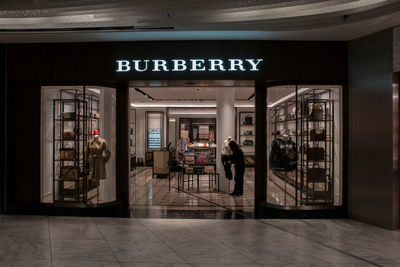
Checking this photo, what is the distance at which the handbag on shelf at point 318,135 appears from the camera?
21.4 feet

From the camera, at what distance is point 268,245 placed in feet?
15.5

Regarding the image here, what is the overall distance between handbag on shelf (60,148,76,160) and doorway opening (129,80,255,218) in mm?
1657

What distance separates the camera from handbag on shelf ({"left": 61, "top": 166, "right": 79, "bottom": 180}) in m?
6.68

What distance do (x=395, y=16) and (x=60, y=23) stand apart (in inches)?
211

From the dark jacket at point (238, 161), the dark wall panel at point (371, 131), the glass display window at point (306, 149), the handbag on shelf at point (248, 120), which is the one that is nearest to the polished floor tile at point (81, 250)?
the glass display window at point (306, 149)

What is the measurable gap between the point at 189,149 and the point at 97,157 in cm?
457

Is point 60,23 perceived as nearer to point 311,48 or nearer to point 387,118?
point 311,48

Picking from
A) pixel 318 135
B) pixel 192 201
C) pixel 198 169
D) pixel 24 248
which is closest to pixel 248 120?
pixel 198 169

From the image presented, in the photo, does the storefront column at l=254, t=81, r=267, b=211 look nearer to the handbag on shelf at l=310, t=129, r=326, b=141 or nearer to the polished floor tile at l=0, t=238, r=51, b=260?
the handbag on shelf at l=310, t=129, r=326, b=141

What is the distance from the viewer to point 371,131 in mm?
5781

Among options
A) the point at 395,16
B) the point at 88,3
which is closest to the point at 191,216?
the point at 88,3

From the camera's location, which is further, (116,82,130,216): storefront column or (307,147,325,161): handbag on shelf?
(116,82,130,216): storefront column

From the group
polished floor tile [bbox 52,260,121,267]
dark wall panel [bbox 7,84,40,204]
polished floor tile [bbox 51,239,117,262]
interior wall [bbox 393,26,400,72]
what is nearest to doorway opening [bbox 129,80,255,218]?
polished floor tile [bbox 51,239,117,262]

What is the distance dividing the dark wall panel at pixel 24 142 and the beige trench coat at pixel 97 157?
3.27ft
